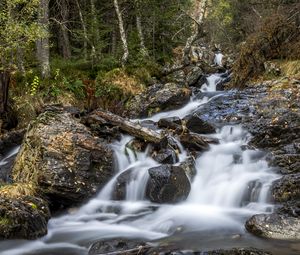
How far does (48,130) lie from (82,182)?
1.56m

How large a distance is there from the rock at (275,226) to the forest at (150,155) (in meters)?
0.02

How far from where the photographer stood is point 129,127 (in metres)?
11.0

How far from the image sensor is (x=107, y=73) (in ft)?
53.7

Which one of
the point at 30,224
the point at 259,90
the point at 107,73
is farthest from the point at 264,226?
the point at 107,73

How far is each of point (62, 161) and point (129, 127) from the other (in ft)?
8.45

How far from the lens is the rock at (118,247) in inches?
241

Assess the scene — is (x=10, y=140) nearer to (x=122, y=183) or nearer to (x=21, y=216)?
(x=122, y=183)

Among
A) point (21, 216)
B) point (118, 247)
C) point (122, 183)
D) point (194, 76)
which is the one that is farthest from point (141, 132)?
point (194, 76)

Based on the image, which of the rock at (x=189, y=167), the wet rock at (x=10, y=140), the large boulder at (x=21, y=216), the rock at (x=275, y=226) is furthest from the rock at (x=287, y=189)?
the wet rock at (x=10, y=140)

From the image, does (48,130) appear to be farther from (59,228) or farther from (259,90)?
(259,90)

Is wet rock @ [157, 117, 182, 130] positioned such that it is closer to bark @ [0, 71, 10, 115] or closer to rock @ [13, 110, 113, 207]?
rock @ [13, 110, 113, 207]

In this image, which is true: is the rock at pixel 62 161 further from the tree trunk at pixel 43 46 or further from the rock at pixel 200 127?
the tree trunk at pixel 43 46

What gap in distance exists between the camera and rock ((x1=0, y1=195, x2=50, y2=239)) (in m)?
6.89

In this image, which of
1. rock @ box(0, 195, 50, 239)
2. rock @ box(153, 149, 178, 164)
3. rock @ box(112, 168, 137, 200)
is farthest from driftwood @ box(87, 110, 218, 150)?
rock @ box(0, 195, 50, 239)
